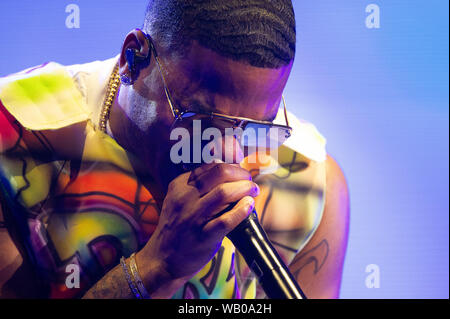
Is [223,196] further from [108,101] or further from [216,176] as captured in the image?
[108,101]

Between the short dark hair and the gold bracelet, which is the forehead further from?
the gold bracelet

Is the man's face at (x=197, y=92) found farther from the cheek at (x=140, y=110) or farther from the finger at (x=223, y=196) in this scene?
the finger at (x=223, y=196)

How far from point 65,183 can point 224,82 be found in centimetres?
46

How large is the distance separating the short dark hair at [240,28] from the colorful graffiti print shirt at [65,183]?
318 millimetres

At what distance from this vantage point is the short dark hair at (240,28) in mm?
813

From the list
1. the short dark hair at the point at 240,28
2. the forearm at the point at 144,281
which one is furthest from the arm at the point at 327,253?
the short dark hair at the point at 240,28

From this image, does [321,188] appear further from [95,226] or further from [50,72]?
[50,72]

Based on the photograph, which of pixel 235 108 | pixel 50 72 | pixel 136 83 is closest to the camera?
pixel 235 108

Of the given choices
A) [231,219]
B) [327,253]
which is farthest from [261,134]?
[327,253]

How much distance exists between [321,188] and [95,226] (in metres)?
0.65

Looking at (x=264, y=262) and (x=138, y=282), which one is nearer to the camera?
(x=264, y=262)

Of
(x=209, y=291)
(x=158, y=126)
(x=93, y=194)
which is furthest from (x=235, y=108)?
(x=209, y=291)

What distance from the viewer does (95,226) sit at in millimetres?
1027

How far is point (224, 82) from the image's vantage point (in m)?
0.83
